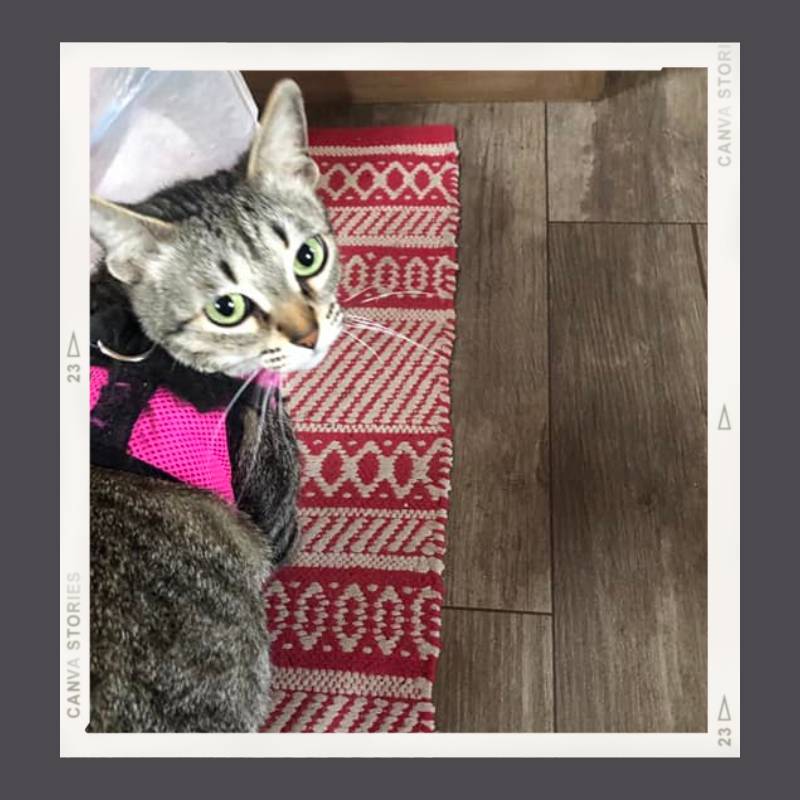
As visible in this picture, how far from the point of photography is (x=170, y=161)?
74 cm

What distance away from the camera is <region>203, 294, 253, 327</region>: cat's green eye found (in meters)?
0.59

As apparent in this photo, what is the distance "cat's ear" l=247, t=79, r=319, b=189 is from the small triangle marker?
203 millimetres

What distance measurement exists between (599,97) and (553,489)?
1.31 ft

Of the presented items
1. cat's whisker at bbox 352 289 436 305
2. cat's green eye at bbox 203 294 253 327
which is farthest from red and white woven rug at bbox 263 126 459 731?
cat's green eye at bbox 203 294 253 327

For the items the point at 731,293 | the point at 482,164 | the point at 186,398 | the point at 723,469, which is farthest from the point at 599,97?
the point at 186,398

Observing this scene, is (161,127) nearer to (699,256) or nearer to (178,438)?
(178,438)

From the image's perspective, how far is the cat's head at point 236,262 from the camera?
0.59 metres

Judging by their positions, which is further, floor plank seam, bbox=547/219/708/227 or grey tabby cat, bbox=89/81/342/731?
floor plank seam, bbox=547/219/708/227

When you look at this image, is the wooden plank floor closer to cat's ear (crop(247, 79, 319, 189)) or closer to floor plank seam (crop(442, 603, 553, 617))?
floor plank seam (crop(442, 603, 553, 617))

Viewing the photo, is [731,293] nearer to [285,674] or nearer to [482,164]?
[482,164]

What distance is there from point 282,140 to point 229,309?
0.15 meters

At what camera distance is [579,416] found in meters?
0.78

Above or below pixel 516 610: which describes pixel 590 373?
above

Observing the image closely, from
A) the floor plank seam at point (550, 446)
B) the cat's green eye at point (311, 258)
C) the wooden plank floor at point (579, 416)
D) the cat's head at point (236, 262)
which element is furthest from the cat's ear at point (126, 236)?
the floor plank seam at point (550, 446)
